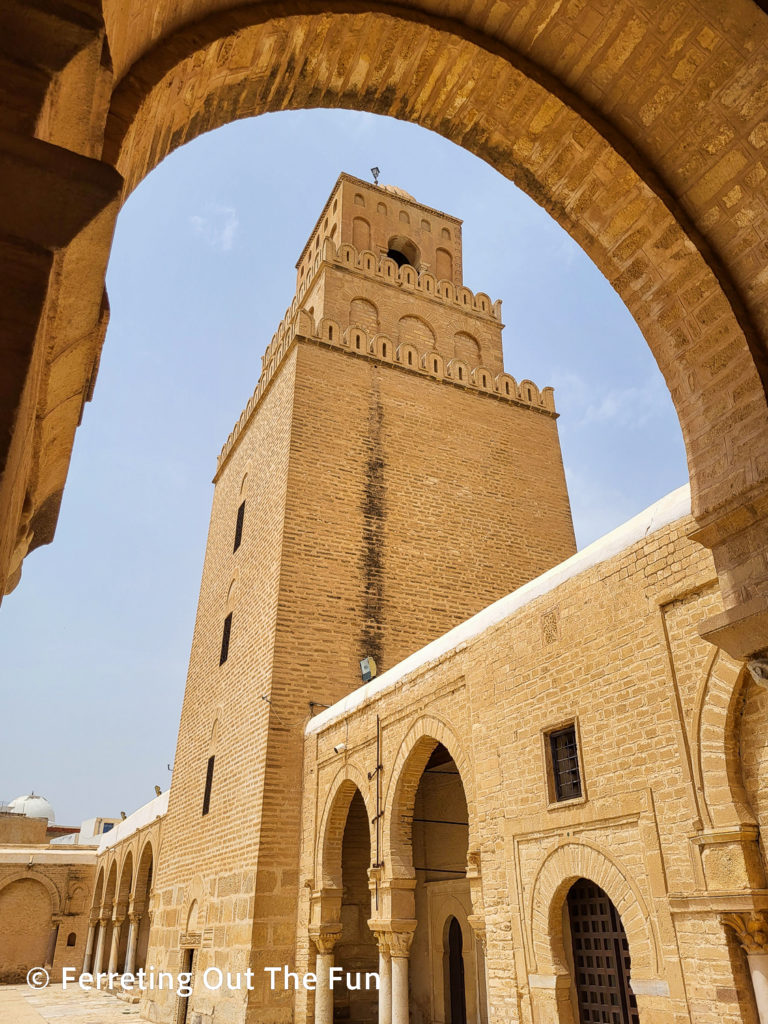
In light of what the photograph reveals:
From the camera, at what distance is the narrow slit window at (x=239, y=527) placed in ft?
50.5

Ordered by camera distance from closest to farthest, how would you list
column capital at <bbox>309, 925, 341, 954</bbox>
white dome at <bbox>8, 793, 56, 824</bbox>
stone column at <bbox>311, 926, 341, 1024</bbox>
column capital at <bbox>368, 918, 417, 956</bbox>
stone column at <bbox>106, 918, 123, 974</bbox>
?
column capital at <bbox>368, 918, 417, 956</bbox> → stone column at <bbox>311, 926, 341, 1024</bbox> → column capital at <bbox>309, 925, 341, 954</bbox> → stone column at <bbox>106, 918, 123, 974</bbox> → white dome at <bbox>8, 793, 56, 824</bbox>

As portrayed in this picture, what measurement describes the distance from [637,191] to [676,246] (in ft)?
0.98

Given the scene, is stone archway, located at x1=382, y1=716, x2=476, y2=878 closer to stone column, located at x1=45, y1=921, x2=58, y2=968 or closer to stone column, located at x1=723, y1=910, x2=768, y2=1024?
stone column, located at x1=723, y1=910, x2=768, y2=1024

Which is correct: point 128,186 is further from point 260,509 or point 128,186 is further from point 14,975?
point 14,975

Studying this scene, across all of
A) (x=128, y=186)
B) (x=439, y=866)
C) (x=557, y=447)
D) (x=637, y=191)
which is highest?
(x=557, y=447)

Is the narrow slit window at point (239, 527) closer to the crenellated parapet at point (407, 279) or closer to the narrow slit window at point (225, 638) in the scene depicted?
the narrow slit window at point (225, 638)

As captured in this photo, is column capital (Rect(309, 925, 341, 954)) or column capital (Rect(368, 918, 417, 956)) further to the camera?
column capital (Rect(309, 925, 341, 954))

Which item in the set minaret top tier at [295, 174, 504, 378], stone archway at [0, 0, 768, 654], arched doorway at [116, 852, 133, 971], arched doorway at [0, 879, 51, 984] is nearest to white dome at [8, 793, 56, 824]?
arched doorway at [0, 879, 51, 984]

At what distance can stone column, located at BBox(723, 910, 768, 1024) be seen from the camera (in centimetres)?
456

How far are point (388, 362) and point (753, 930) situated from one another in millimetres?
12256

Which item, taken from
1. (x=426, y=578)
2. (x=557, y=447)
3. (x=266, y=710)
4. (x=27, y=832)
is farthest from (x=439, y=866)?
(x=27, y=832)

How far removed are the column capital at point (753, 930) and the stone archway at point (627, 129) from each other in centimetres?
264

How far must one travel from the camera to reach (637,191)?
3312mm

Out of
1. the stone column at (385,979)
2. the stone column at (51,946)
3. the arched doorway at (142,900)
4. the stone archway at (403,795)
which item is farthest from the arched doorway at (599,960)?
the stone column at (51,946)
